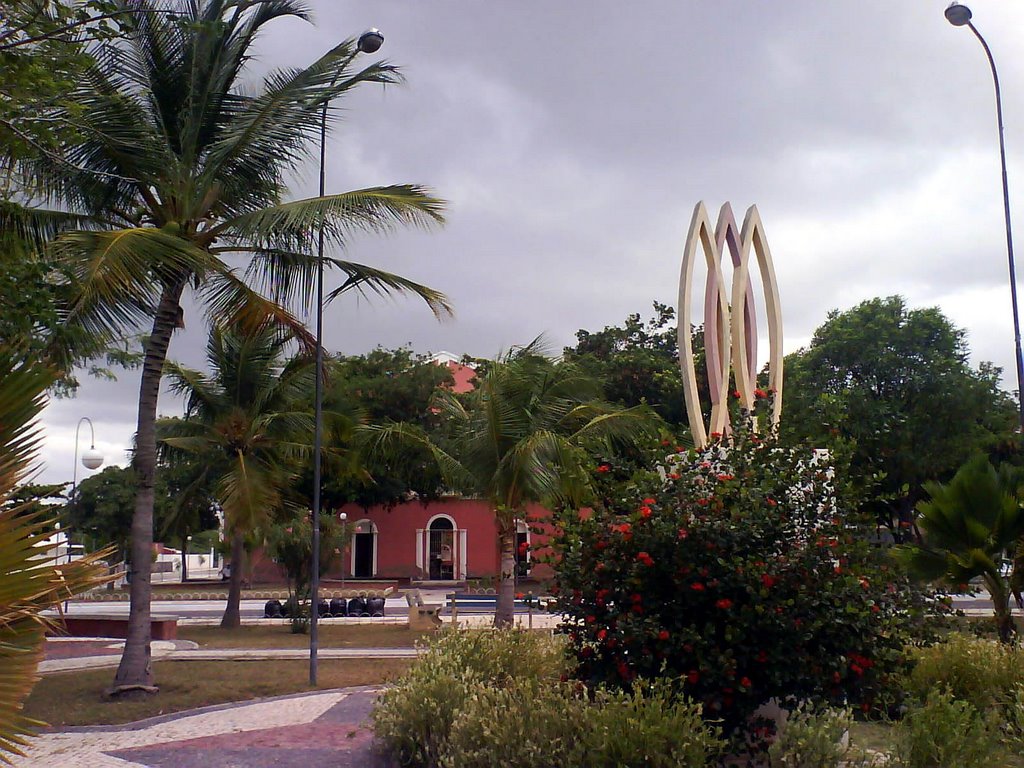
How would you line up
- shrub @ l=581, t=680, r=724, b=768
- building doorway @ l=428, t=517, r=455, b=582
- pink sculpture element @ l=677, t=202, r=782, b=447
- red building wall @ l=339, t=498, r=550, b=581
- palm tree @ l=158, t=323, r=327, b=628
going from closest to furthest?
shrub @ l=581, t=680, r=724, b=768 < pink sculpture element @ l=677, t=202, r=782, b=447 < palm tree @ l=158, t=323, r=327, b=628 < red building wall @ l=339, t=498, r=550, b=581 < building doorway @ l=428, t=517, r=455, b=582

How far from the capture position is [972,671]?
8461 millimetres

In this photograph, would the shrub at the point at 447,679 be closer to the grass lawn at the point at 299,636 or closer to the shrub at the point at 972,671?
the shrub at the point at 972,671

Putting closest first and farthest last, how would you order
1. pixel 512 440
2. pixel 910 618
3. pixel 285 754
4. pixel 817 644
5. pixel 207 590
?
pixel 817 644
pixel 910 618
pixel 285 754
pixel 512 440
pixel 207 590

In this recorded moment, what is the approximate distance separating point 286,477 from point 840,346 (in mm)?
16846

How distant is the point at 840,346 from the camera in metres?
28.0

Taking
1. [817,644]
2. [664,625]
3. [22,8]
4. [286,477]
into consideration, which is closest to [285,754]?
[664,625]

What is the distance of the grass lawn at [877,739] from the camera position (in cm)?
688

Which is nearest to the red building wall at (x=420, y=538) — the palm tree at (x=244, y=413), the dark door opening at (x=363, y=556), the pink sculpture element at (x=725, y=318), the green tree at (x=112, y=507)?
the dark door opening at (x=363, y=556)

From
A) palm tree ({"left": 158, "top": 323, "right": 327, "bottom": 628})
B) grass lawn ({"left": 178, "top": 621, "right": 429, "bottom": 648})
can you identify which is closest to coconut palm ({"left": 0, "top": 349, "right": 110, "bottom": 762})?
grass lawn ({"left": 178, "top": 621, "right": 429, "bottom": 648})

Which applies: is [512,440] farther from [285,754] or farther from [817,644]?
[817,644]

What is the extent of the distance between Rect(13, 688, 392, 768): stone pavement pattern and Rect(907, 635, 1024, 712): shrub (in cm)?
494

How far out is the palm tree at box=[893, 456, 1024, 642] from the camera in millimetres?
10109

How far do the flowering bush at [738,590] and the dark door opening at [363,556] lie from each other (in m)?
34.1

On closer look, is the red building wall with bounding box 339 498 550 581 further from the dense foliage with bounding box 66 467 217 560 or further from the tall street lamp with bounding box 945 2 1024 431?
the tall street lamp with bounding box 945 2 1024 431
